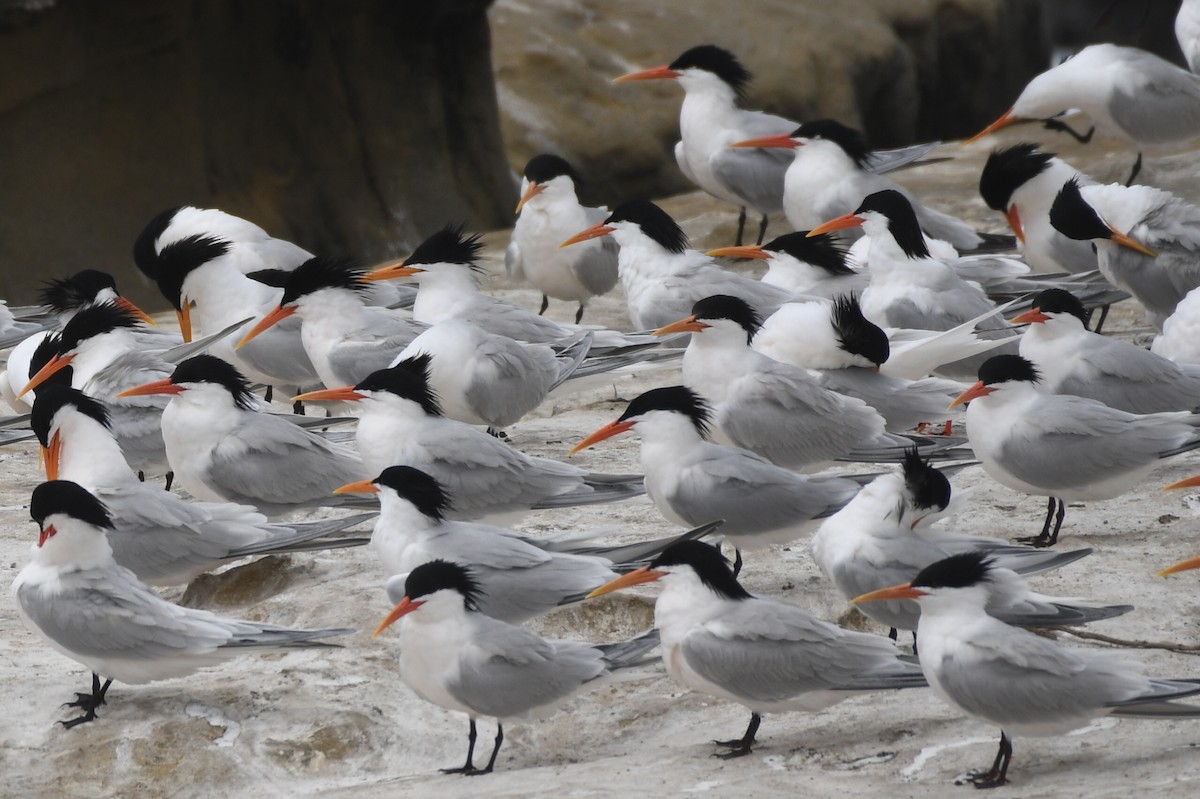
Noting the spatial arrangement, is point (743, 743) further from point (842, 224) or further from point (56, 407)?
point (842, 224)

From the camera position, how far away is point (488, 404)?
536 cm

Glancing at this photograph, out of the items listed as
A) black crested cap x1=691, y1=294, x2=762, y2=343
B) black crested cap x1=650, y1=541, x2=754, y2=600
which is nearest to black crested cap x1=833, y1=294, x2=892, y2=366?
black crested cap x1=691, y1=294, x2=762, y2=343

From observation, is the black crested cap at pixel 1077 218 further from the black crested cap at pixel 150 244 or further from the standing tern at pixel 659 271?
the black crested cap at pixel 150 244

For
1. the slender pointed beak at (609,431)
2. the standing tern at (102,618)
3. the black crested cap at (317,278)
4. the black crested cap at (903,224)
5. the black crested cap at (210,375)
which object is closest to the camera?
the standing tern at (102,618)

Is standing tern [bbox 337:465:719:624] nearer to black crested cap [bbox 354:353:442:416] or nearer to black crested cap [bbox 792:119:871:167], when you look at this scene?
black crested cap [bbox 354:353:442:416]

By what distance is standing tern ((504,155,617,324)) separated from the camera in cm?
707

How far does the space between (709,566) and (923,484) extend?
0.62 m

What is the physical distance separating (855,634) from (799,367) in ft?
5.99

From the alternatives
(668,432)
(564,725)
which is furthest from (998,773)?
(668,432)

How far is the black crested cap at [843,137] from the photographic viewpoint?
7398mm

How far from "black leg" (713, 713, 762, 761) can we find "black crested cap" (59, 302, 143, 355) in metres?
3.18

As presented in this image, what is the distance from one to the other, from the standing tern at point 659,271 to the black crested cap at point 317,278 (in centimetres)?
123

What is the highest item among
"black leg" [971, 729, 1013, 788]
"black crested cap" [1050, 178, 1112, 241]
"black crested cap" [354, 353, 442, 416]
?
"black crested cap" [354, 353, 442, 416]

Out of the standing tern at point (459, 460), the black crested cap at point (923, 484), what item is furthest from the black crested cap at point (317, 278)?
the black crested cap at point (923, 484)
